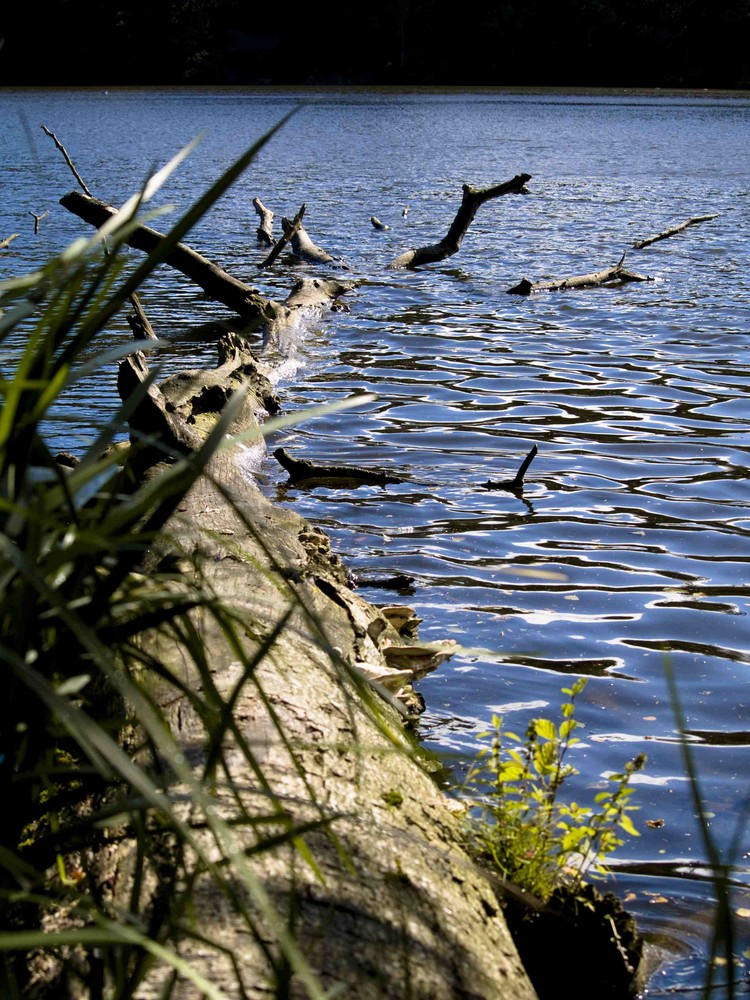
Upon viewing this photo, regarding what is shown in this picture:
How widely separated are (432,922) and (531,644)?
2.80 meters

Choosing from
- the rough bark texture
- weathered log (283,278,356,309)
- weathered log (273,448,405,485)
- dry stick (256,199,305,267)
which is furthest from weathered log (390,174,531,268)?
the rough bark texture

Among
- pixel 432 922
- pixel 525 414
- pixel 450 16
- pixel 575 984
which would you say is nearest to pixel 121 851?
pixel 432 922

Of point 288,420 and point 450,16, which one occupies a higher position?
point 450,16

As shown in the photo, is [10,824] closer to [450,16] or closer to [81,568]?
[81,568]

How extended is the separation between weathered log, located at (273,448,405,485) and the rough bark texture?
3771 mm

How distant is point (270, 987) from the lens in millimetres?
1616

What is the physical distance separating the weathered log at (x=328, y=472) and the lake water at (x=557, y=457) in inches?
4.8

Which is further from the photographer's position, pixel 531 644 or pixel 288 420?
pixel 531 644

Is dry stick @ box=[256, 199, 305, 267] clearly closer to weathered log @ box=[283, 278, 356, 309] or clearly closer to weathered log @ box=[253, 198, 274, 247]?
weathered log @ box=[283, 278, 356, 309]

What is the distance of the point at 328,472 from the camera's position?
670 cm

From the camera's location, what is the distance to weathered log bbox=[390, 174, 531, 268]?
13359mm

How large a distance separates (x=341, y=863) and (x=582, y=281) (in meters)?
12.1

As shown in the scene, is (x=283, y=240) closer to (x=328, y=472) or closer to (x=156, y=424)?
(x=328, y=472)

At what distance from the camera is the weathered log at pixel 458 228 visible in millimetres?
13359
